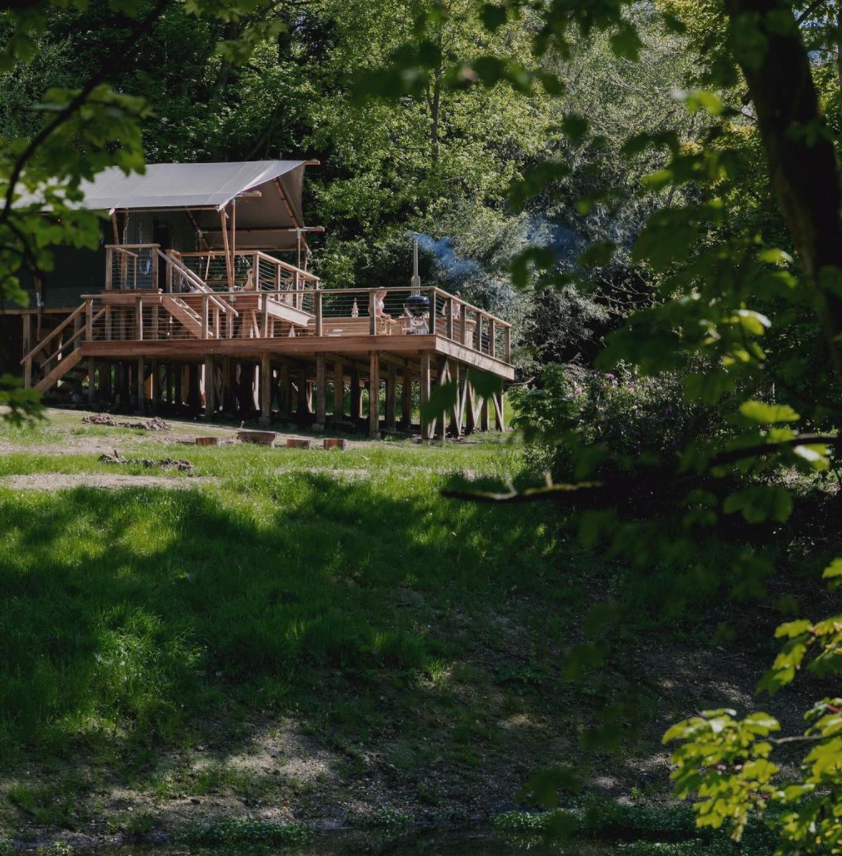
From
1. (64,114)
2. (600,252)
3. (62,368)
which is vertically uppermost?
(62,368)

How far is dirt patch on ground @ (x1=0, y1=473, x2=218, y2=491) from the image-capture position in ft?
45.3

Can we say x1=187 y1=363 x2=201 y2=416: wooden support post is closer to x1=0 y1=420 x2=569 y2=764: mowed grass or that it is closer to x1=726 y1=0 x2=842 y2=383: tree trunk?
x1=0 y1=420 x2=569 y2=764: mowed grass

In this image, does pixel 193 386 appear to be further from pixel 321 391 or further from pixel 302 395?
pixel 321 391

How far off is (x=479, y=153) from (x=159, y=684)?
85.7 ft

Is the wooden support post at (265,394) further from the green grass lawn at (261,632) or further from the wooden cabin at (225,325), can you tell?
the green grass lawn at (261,632)

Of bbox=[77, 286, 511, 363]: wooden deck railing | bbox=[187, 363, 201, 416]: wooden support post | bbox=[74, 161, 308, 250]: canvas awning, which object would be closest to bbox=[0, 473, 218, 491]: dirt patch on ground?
bbox=[77, 286, 511, 363]: wooden deck railing

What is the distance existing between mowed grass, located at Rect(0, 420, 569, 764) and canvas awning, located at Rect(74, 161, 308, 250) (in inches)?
460

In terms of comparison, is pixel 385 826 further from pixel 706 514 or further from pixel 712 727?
pixel 706 514

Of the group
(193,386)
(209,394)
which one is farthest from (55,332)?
(209,394)

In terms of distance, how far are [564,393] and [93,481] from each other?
18.3 ft

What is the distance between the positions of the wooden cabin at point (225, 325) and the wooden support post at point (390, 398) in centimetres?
4

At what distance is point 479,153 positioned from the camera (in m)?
34.0

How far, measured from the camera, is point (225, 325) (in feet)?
83.7

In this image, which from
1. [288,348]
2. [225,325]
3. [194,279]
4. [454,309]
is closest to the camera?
[288,348]
